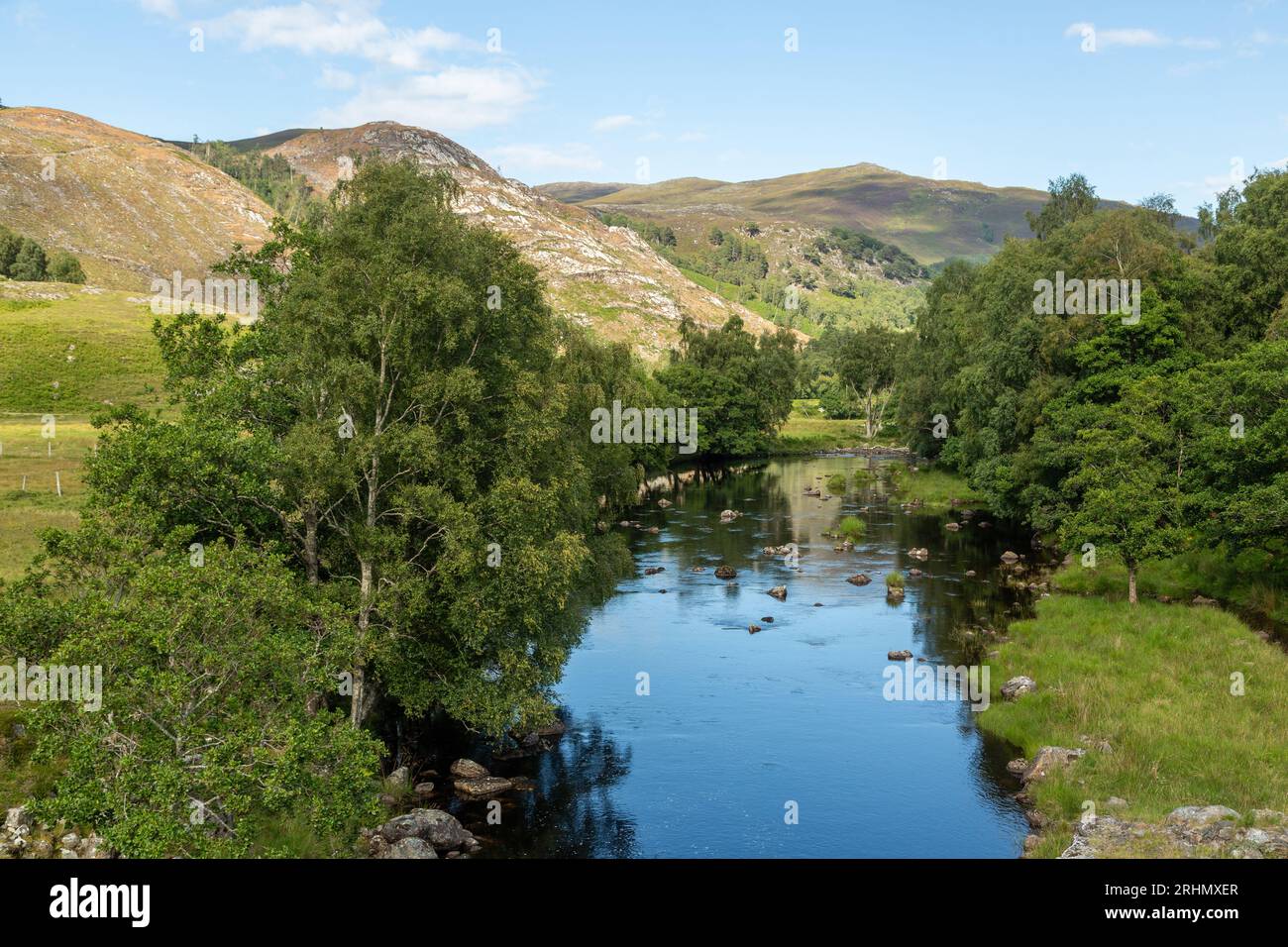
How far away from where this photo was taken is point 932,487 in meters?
118

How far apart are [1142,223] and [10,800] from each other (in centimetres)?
9562

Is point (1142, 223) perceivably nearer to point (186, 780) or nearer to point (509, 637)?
point (509, 637)

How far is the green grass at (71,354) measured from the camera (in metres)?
117

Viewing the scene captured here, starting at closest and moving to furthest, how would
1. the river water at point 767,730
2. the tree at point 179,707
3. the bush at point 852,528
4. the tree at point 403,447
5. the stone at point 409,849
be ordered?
the tree at point 179,707 < the stone at point 409,849 < the river water at point 767,730 < the tree at point 403,447 < the bush at point 852,528

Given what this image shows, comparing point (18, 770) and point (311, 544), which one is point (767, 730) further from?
point (18, 770)

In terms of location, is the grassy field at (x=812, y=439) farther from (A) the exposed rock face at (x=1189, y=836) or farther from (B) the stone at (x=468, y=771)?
(A) the exposed rock face at (x=1189, y=836)

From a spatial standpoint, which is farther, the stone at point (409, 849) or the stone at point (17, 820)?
the stone at point (409, 849)

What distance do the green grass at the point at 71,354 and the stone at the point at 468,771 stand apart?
78612 mm

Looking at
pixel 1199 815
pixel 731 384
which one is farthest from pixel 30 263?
pixel 1199 815

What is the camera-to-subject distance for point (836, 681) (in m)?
51.2

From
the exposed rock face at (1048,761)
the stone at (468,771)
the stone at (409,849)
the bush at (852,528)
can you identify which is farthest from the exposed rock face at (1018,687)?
the bush at (852,528)

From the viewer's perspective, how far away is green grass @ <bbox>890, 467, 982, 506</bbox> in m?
111

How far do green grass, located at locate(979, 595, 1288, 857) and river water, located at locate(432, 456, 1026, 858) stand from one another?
8.61 ft

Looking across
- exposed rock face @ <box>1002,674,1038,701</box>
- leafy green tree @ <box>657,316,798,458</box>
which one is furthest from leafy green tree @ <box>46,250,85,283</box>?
exposed rock face @ <box>1002,674,1038,701</box>
